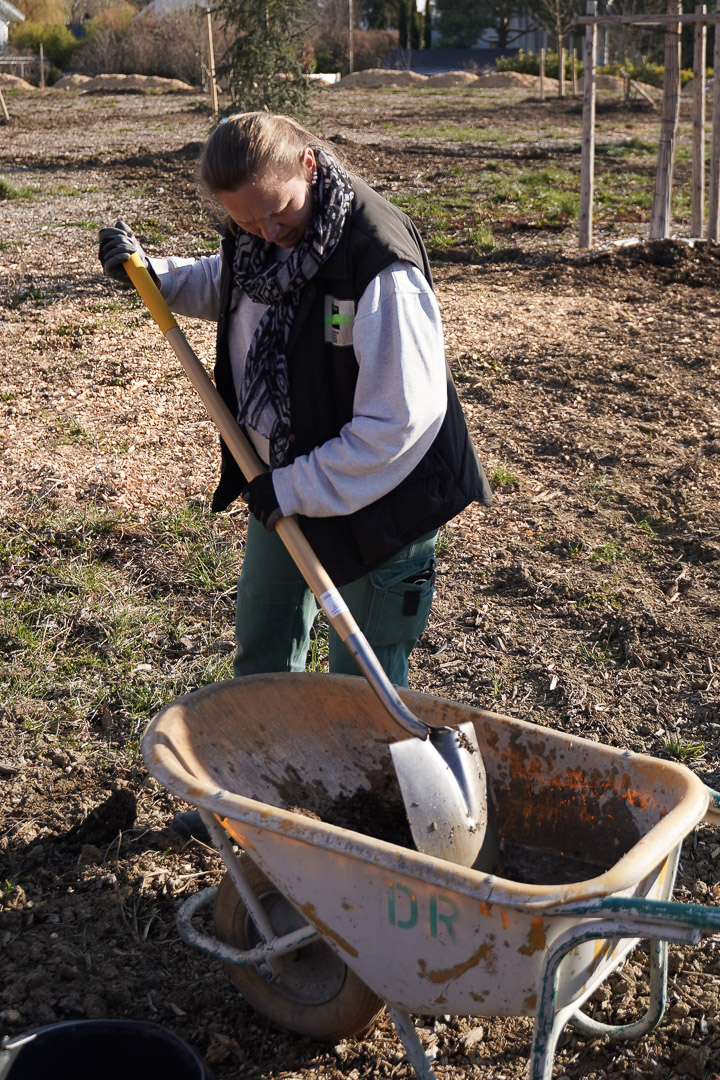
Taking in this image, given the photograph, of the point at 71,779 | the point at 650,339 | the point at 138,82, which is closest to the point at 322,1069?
the point at 71,779

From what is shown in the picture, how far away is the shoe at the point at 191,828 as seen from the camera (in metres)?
3.03

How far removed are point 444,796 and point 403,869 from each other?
41 centimetres

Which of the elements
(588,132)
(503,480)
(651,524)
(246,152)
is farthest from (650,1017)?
(588,132)

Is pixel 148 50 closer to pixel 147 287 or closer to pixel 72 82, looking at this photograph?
pixel 72 82

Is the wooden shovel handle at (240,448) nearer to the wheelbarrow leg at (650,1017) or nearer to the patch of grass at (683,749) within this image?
the wheelbarrow leg at (650,1017)

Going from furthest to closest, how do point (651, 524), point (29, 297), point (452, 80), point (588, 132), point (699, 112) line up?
point (452, 80) → point (699, 112) → point (588, 132) → point (29, 297) → point (651, 524)

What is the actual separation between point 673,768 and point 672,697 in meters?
1.68

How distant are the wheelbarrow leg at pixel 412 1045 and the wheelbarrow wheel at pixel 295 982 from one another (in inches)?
8.6

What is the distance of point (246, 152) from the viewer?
7.09 feet

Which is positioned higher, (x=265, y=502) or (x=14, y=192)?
(x=14, y=192)

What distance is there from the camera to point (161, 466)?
5.46 metres

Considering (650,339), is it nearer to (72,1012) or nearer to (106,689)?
(106,689)

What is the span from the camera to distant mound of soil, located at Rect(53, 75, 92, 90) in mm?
33312

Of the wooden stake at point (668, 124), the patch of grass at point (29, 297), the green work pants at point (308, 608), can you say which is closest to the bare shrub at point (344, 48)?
the wooden stake at point (668, 124)
